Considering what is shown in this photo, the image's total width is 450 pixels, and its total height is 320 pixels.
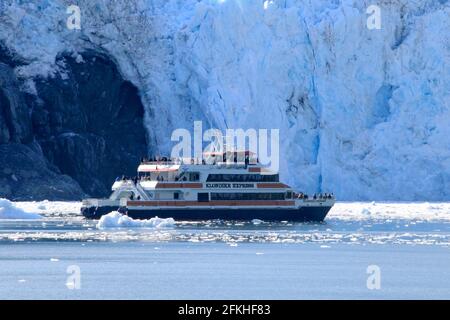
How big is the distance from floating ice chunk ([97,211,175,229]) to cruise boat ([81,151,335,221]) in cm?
388

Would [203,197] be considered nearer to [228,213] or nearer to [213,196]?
[213,196]

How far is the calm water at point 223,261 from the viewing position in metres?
30.6

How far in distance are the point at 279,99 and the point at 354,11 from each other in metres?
6.64

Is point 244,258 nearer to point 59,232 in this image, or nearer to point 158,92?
point 59,232

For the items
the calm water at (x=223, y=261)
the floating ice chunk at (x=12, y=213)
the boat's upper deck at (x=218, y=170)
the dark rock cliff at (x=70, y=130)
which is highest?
→ the dark rock cliff at (x=70, y=130)

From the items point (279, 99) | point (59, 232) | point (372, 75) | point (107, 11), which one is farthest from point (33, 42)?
point (59, 232)

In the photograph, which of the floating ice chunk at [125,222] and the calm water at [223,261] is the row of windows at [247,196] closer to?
the calm water at [223,261]

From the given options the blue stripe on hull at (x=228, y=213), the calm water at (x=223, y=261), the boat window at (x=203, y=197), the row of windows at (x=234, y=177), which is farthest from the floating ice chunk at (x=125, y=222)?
the row of windows at (x=234, y=177)

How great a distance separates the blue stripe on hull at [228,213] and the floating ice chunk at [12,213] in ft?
8.69

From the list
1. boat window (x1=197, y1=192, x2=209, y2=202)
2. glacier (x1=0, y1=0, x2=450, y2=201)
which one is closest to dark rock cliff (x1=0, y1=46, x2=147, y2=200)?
glacier (x1=0, y1=0, x2=450, y2=201)

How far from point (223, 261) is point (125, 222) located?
1742 cm

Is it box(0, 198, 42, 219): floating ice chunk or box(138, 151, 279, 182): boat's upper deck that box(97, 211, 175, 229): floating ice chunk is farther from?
box(0, 198, 42, 219): floating ice chunk

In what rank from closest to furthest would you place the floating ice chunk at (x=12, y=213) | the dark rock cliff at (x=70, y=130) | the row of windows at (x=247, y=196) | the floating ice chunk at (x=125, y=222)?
the floating ice chunk at (x=125, y=222)
the floating ice chunk at (x=12, y=213)
the row of windows at (x=247, y=196)
the dark rock cliff at (x=70, y=130)

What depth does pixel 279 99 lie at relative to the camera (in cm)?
7500
